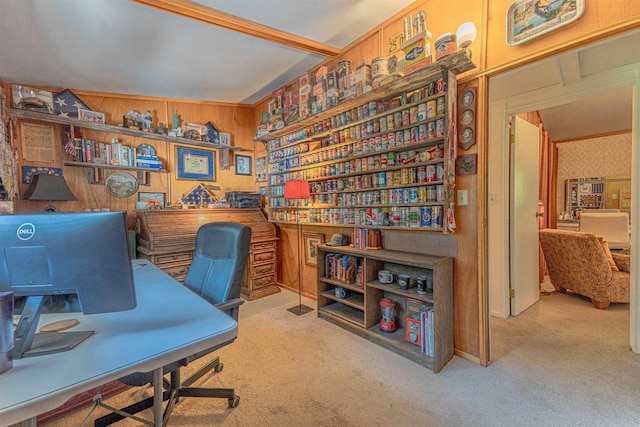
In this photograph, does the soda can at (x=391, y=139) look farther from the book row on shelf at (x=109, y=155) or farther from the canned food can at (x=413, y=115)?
the book row on shelf at (x=109, y=155)

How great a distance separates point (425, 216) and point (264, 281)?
2363 millimetres

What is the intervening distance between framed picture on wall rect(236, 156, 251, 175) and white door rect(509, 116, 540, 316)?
3.49 meters

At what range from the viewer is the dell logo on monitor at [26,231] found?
838mm

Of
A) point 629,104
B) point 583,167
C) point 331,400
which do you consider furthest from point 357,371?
point 583,167

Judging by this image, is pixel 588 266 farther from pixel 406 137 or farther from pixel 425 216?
pixel 406 137

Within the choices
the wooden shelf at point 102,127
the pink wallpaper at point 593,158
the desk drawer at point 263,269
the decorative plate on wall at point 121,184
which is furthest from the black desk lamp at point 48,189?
the pink wallpaper at point 593,158

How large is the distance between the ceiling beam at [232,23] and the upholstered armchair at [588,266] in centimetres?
350

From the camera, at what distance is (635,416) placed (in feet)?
5.07

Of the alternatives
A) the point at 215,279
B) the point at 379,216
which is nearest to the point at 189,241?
the point at 215,279

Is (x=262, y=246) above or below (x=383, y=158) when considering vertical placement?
below

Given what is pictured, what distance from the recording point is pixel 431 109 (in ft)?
6.90

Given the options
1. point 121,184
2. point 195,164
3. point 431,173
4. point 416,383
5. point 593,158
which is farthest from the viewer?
point 593,158

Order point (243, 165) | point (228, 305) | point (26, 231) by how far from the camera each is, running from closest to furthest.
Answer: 1. point (26, 231)
2. point (228, 305)
3. point (243, 165)

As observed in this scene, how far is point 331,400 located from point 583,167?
6959 mm
